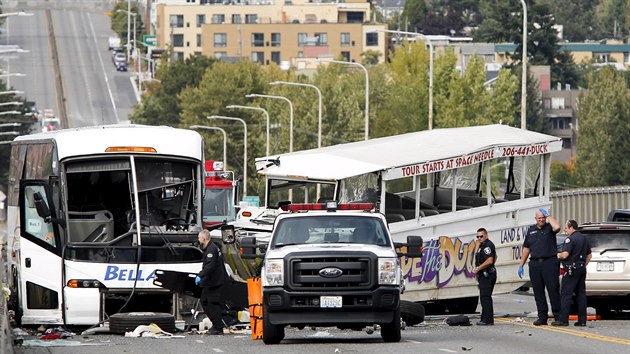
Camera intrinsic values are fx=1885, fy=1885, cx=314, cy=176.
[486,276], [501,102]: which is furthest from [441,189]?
[501,102]

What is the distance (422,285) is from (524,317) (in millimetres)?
1825

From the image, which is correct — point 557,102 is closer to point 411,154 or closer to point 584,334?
point 411,154

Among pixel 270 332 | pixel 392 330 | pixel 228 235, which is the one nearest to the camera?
pixel 270 332

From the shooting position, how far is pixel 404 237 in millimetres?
31453

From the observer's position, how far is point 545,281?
28.5 m

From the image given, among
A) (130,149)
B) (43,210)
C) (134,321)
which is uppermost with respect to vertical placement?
(130,149)

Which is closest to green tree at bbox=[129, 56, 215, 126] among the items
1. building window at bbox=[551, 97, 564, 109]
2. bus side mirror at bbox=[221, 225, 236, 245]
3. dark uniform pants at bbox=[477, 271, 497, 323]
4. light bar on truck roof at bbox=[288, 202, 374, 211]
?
building window at bbox=[551, 97, 564, 109]

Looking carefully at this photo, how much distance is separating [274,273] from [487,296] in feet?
18.6

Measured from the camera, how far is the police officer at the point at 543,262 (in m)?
28.5

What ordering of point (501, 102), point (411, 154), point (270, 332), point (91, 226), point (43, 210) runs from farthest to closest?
point (501, 102), point (411, 154), point (91, 226), point (43, 210), point (270, 332)

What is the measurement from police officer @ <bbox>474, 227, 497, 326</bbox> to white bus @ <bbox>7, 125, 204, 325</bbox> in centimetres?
444

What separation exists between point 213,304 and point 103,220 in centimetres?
344

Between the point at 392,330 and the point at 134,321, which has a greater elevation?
the point at 392,330

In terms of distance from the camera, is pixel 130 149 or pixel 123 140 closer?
pixel 130 149
